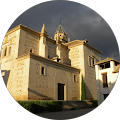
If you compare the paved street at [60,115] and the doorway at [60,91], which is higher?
the doorway at [60,91]

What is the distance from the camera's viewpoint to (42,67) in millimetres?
18938

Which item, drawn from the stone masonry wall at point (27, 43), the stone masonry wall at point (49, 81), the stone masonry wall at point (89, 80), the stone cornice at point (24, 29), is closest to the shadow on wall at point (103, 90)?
the stone masonry wall at point (49, 81)

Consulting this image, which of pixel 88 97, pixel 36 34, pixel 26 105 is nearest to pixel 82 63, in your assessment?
pixel 88 97

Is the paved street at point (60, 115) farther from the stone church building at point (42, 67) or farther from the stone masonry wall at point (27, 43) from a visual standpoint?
the stone masonry wall at point (27, 43)

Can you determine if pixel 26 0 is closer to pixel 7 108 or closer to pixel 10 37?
pixel 7 108

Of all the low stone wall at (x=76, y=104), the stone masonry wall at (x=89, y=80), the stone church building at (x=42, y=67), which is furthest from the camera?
the stone masonry wall at (x=89, y=80)

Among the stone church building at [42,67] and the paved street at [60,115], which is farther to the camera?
the stone church building at [42,67]

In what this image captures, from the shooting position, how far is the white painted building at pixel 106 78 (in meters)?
18.5

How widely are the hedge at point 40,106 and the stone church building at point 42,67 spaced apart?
222 cm

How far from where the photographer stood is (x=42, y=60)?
18.9m

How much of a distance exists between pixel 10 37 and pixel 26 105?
1365cm

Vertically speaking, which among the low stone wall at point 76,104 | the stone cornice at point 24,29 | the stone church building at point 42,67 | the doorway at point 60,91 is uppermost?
the stone cornice at point 24,29

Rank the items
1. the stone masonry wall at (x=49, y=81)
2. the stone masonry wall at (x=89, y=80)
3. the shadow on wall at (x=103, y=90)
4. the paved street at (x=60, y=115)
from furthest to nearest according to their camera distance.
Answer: the stone masonry wall at (x=89, y=80) < the shadow on wall at (x=103, y=90) < the stone masonry wall at (x=49, y=81) < the paved street at (x=60, y=115)

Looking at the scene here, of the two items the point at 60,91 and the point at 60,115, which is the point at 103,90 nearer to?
the point at 60,91
